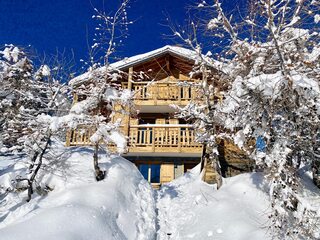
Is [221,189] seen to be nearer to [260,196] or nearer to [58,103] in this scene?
[260,196]

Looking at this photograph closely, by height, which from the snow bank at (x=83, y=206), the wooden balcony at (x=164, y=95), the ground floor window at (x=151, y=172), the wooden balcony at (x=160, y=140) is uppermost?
the wooden balcony at (x=164, y=95)

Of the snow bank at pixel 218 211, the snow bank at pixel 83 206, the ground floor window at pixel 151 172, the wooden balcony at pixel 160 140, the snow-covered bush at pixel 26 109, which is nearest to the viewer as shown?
the snow bank at pixel 83 206

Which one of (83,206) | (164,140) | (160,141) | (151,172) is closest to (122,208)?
(83,206)

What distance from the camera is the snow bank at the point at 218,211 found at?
5980 mm

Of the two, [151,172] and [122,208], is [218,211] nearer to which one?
[122,208]

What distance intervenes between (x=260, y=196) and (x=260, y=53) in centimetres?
326

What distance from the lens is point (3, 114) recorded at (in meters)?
9.23

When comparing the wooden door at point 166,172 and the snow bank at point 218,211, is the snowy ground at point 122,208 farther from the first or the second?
the wooden door at point 166,172

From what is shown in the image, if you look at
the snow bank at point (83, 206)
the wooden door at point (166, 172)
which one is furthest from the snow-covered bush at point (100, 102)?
the wooden door at point (166, 172)

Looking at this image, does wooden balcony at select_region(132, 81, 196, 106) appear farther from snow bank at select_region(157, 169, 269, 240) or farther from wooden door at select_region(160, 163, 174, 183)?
snow bank at select_region(157, 169, 269, 240)

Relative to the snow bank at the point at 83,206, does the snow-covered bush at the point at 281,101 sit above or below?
above

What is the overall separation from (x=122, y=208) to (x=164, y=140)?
774 cm

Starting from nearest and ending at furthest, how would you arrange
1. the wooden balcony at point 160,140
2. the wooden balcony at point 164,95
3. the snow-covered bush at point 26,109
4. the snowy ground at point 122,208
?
the snowy ground at point 122,208
the snow-covered bush at point 26,109
the wooden balcony at point 160,140
the wooden balcony at point 164,95

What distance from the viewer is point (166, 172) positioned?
14406 mm
